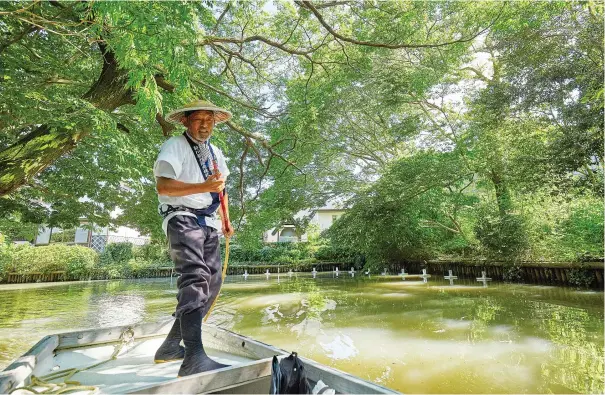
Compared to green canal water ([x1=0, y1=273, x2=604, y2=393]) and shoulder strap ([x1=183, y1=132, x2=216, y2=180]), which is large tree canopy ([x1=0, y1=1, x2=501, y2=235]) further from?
green canal water ([x1=0, y1=273, x2=604, y2=393])

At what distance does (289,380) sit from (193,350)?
0.75m

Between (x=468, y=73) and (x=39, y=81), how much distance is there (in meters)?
16.2

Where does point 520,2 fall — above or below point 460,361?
above

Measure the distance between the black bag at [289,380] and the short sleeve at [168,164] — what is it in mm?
1260

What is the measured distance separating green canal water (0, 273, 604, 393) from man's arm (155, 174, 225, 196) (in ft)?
9.42

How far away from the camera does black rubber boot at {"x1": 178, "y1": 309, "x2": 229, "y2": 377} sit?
2029mm

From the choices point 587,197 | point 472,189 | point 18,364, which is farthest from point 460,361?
point 472,189

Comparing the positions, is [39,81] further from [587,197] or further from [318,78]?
[587,197]

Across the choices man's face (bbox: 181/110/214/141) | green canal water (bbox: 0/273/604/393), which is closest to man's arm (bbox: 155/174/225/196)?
man's face (bbox: 181/110/214/141)

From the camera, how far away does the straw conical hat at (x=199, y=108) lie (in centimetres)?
240

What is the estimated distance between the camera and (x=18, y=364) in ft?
7.25

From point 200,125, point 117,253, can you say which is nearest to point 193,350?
point 200,125

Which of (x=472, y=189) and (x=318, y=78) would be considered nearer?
(x=318, y=78)

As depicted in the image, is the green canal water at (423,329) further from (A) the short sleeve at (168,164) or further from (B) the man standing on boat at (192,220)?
(A) the short sleeve at (168,164)
